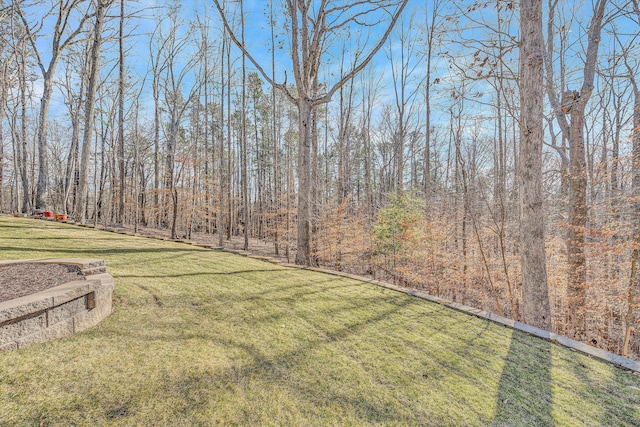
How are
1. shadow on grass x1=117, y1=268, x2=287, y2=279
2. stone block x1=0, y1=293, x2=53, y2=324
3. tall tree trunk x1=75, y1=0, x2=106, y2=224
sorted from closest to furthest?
stone block x1=0, y1=293, x2=53, y2=324
shadow on grass x1=117, y1=268, x2=287, y2=279
tall tree trunk x1=75, y1=0, x2=106, y2=224

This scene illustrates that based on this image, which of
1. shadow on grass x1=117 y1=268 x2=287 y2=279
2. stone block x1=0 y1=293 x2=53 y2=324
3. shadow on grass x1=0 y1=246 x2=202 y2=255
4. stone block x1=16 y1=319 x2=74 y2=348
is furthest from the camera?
shadow on grass x1=0 y1=246 x2=202 y2=255

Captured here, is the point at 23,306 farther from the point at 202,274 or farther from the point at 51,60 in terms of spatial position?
the point at 51,60

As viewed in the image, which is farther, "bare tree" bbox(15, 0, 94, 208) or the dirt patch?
"bare tree" bbox(15, 0, 94, 208)

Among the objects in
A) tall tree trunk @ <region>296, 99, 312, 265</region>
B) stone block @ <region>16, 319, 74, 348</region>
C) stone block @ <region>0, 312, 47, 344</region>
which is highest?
tall tree trunk @ <region>296, 99, 312, 265</region>

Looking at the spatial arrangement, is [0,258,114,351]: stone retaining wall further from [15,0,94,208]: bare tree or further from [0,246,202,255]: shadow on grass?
[15,0,94,208]: bare tree

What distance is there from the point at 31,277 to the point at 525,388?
165 inches

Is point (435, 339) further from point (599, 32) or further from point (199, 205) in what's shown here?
point (199, 205)

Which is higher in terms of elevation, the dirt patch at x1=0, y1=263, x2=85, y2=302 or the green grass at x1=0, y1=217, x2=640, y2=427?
the dirt patch at x1=0, y1=263, x2=85, y2=302

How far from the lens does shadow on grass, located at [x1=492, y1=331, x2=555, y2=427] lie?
1.70 metres

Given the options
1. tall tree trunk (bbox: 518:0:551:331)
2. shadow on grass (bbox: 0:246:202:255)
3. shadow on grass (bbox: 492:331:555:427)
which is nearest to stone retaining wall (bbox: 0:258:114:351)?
shadow on grass (bbox: 0:246:202:255)

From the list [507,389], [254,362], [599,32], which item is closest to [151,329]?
[254,362]

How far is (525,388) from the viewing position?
201cm

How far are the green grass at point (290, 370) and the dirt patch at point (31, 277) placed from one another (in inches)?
18.3

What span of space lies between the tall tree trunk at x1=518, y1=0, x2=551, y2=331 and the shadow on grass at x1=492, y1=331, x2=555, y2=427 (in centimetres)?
107
